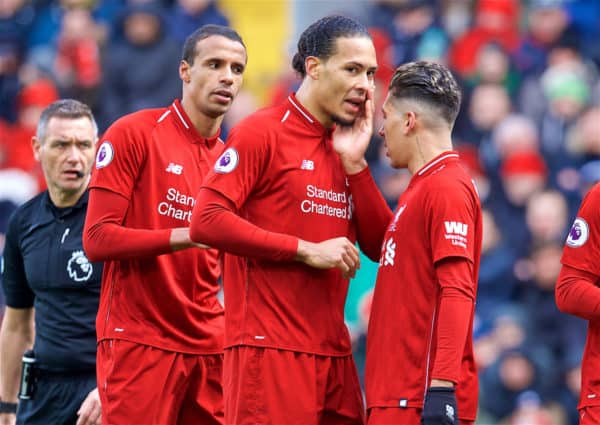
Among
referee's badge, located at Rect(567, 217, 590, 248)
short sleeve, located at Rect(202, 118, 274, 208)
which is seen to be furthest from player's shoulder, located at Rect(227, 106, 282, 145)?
referee's badge, located at Rect(567, 217, 590, 248)

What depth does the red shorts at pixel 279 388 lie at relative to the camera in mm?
5812

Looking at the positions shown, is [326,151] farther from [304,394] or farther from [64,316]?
[64,316]

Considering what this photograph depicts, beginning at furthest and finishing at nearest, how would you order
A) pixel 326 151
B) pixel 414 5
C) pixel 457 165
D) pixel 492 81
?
pixel 414 5
pixel 492 81
pixel 326 151
pixel 457 165

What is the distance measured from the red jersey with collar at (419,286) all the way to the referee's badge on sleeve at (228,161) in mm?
764

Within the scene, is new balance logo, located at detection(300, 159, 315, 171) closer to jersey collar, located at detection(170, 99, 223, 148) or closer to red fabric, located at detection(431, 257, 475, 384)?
red fabric, located at detection(431, 257, 475, 384)

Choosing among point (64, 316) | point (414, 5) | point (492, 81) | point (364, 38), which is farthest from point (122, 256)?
point (414, 5)

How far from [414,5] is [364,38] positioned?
7.88 metres

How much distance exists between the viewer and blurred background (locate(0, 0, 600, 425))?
35.6 feet

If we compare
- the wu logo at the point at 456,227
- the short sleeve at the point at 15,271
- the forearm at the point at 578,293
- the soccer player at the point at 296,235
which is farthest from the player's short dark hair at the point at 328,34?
the short sleeve at the point at 15,271

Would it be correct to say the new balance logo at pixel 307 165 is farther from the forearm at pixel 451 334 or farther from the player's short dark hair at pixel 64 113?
the player's short dark hair at pixel 64 113

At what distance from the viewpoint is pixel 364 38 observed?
6.05m

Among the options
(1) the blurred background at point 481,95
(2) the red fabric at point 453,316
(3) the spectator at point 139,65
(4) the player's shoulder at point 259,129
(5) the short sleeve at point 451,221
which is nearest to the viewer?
(2) the red fabric at point 453,316

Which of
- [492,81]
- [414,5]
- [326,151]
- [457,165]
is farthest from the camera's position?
[414,5]

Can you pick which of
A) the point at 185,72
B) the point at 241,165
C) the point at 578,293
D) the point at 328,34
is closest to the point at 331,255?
the point at 241,165
